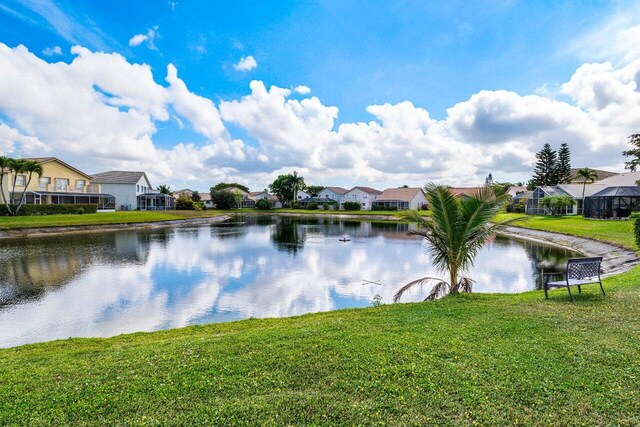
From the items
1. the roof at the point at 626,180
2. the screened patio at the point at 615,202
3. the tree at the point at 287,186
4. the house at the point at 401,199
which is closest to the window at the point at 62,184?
the tree at the point at 287,186

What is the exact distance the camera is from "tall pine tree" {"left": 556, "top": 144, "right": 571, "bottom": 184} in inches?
3177

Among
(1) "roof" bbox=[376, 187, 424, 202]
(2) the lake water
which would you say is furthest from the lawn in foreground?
(1) "roof" bbox=[376, 187, 424, 202]

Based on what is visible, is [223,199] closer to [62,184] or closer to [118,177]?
[118,177]

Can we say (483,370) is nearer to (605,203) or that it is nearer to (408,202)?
(605,203)

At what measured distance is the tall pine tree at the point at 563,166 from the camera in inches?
3177

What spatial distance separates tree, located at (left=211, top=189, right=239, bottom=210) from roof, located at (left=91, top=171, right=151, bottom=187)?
20.5 meters

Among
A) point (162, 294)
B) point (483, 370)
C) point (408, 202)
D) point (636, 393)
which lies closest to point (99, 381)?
point (483, 370)

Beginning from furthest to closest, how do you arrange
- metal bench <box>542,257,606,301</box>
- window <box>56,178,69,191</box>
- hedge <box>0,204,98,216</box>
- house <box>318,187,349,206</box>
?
house <box>318,187,349,206</box> → window <box>56,178,69,191</box> → hedge <box>0,204,98,216</box> → metal bench <box>542,257,606,301</box>

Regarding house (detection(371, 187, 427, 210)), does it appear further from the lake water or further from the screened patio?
the lake water

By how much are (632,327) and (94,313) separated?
46.0 feet

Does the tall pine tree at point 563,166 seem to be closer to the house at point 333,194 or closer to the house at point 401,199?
the house at point 401,199

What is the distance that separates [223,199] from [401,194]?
45864 millimetres

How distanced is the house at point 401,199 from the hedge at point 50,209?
207 ft

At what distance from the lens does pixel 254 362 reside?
211 inches
